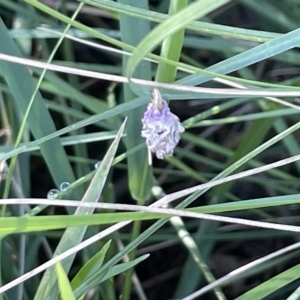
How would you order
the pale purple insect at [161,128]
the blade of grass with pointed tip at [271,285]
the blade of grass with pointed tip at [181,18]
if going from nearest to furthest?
the blade of grass with pointed tip at [181,18]
the pale purple insect at [161,128]
the blade of grass with pointed tip at [271,285]

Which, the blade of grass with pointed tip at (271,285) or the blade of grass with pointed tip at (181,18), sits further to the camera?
the blade of grass with pointed tip at (271,285)

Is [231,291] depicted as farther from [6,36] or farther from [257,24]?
[6,36]

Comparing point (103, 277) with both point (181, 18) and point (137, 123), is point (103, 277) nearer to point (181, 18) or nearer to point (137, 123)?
point (137, 123)

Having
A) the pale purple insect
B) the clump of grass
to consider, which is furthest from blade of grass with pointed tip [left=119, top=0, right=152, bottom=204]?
the pale purple insect

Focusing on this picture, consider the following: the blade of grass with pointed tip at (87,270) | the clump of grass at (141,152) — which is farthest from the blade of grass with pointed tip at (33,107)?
the blade of grass with pointed tip at (87,270)

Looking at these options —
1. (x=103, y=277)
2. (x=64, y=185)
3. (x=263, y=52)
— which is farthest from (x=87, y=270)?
(x=263, y=52)

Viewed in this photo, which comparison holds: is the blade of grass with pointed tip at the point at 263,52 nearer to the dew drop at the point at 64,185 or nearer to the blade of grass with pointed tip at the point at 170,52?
the blade of grass with pointed tip at the point at 170,52

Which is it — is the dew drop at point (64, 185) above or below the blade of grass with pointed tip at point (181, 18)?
above

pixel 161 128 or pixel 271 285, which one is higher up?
pixel 161 128

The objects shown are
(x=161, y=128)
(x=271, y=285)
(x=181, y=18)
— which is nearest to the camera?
(x=181, y=18)
